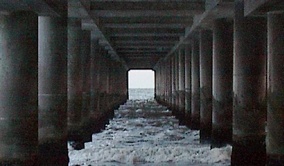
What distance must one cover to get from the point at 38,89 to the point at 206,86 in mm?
8712

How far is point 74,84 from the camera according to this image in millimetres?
17016

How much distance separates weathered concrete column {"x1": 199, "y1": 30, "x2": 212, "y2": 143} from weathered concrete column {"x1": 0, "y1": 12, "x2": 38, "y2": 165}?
9.86m

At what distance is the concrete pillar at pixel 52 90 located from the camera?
1195cm

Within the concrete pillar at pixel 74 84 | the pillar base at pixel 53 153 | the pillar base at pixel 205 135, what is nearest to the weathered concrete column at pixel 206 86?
the pillar base at pixel 205 135

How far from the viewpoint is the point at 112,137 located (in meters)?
21.2

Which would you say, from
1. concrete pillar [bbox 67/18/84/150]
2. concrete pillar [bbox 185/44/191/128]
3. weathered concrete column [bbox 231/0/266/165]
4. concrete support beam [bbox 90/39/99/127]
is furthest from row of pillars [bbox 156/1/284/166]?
concrete pillar [bbox 185/44/191/128]

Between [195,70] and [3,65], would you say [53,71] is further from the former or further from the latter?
[195,70]

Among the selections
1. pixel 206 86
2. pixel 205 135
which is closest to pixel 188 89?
pixel 206 86

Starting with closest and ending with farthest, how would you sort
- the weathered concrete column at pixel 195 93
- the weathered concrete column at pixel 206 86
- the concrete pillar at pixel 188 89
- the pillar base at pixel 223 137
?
the pillar base at pixel 223 137, the weathered concrete column at pixel 206 86, the weathered concrete column at pixel 195 93, the concrete pillar at pixel 188 89

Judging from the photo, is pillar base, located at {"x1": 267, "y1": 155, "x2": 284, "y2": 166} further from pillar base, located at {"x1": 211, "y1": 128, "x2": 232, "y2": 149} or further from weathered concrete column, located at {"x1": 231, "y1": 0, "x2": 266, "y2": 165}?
pillar base, located at {"x1": 211, "y1": 128, "x2": 232, "y2": 149}

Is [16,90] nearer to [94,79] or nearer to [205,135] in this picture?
[205,135]

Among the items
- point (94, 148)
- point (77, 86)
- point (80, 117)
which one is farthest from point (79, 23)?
point (94, 148)

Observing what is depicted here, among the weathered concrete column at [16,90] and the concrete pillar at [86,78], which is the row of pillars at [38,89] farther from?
the concrete pillar at [86,78]

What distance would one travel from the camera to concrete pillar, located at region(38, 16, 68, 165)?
11945 mm
